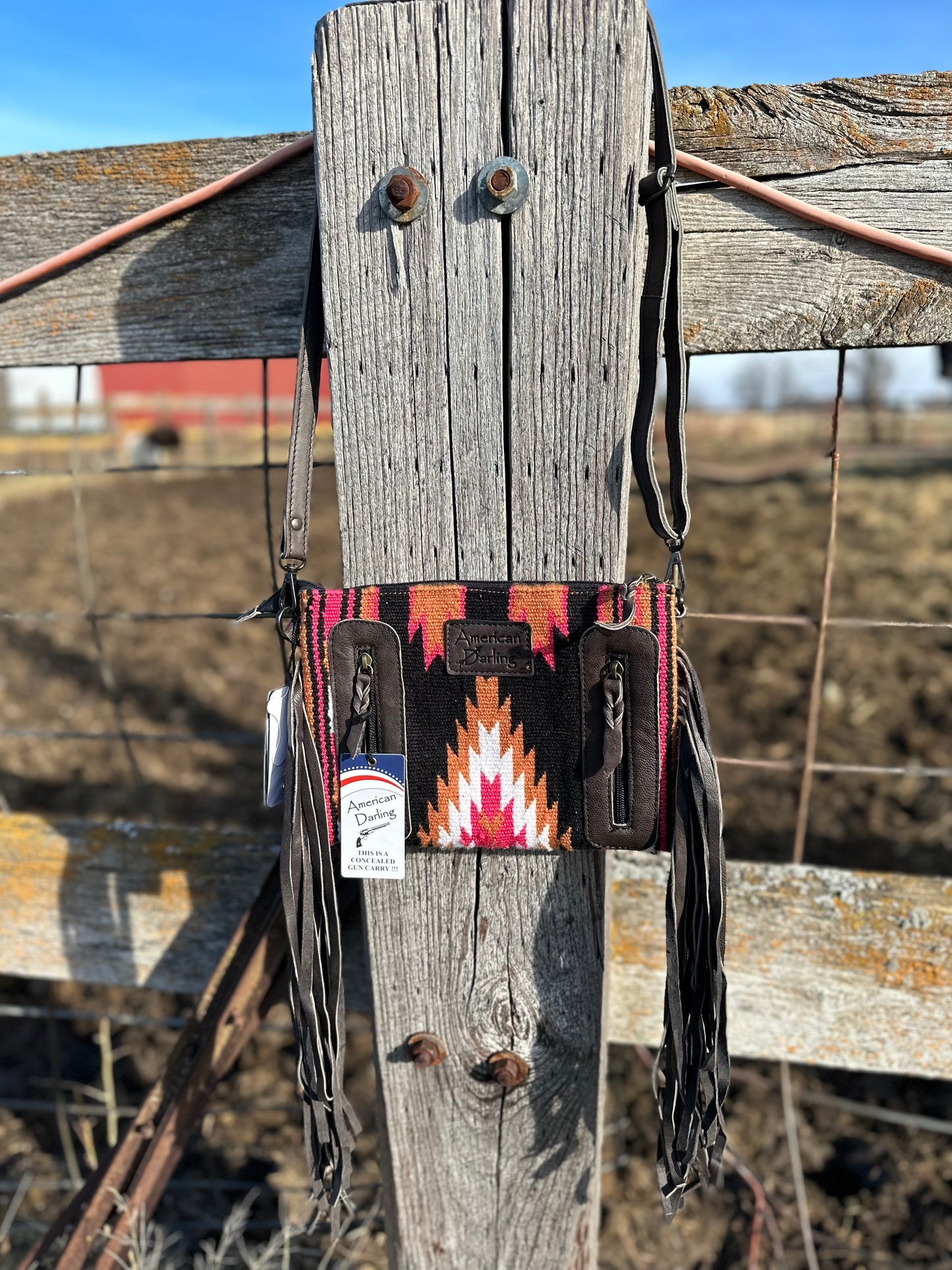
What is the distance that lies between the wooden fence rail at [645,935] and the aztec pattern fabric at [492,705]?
372 mm

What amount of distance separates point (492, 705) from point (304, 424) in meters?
0.39

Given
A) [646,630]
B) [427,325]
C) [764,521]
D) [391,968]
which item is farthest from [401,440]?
[764,521]

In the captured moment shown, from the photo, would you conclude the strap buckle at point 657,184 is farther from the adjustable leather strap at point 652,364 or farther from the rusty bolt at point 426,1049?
the rusty bolt at point 426,1049

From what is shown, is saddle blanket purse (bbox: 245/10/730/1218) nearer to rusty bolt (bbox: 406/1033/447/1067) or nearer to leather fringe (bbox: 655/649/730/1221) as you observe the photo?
leather fringe (bbox: 655/649/730/1221)

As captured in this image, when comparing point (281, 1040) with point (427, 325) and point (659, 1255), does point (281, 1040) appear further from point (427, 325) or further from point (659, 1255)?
point (427, 325)

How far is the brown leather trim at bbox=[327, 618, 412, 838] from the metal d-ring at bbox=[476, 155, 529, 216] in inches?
18.4

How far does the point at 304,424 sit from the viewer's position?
100cm

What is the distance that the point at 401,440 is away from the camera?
3.37ft

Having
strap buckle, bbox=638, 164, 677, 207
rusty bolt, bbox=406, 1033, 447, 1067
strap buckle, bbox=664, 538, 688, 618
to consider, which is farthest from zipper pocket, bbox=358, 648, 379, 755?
strap buckle, bbox=638, 164, 677, 207

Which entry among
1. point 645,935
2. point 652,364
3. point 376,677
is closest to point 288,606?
point 376,677

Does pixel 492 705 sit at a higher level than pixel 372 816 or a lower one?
higher

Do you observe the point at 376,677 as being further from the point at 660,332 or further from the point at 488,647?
the point at 660,332

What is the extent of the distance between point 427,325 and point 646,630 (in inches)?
16.5

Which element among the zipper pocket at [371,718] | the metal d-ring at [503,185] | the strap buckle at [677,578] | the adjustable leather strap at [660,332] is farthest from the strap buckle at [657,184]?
the zipper pocket at [371,718]
